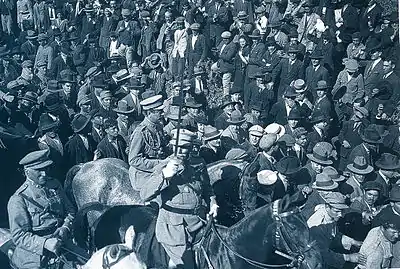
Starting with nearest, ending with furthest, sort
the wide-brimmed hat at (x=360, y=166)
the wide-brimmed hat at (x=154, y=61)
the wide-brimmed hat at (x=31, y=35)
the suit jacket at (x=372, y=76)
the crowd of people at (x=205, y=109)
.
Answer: the crowd of people at (x=205, y=109), the wide-brimmed hat at (x=360, y=166), the suit jacket at (x=372, y=76), the wide-brimmed hat at (x=154, y=61), the wide-brimmed hat at (x=31, y=35)

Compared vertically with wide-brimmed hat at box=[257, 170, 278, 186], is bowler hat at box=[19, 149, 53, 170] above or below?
above

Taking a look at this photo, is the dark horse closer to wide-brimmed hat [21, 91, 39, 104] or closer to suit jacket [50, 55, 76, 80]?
wide-brimmed hat [21, 91, 39, 104]

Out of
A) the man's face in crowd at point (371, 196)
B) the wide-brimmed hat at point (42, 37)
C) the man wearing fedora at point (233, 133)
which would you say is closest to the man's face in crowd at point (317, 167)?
the man's face in crowd at point (371, 196)

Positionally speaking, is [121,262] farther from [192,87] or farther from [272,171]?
[192,87]

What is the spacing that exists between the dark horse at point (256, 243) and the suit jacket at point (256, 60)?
4.56 meters

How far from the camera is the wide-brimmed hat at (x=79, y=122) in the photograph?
8602 millimetres

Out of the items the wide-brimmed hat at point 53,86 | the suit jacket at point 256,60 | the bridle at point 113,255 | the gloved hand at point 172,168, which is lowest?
the wide-brimmed hat at point 53,86

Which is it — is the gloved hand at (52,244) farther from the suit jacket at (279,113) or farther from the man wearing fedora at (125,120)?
the suit jacket at (279,113)

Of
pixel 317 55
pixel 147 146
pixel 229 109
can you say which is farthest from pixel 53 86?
pixel 317 55

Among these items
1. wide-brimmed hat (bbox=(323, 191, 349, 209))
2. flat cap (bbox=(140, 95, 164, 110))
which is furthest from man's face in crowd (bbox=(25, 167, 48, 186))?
wide-brimmed hat (bbox=(323, 191, 349, 209))

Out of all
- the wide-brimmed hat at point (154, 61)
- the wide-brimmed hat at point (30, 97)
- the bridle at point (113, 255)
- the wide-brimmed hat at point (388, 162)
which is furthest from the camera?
the wide-brimmed hat at point (154, 61)

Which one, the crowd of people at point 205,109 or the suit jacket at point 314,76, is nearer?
the crowd of people at point 205,109

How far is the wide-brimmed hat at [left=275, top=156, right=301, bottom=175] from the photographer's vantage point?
7.48 metres

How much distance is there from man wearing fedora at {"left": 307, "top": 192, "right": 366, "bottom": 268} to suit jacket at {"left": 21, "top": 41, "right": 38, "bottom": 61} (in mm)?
7142
